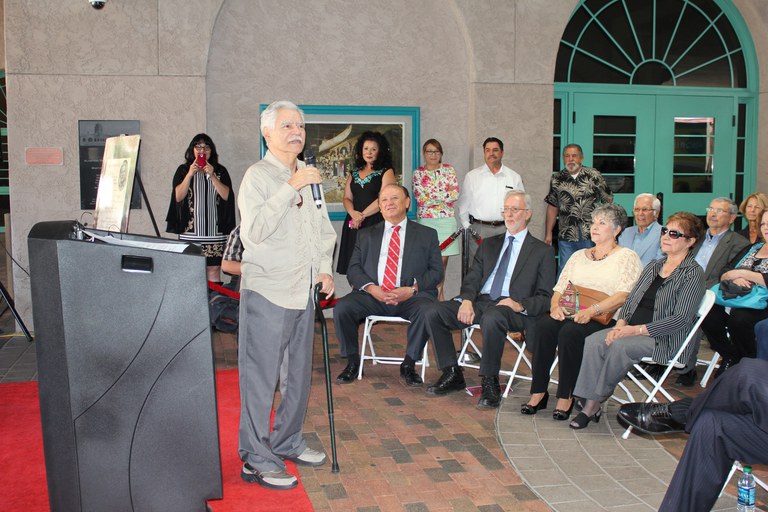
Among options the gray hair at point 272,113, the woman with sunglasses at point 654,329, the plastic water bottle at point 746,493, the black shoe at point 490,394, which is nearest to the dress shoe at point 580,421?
the woman with sunglasses at point 654,329

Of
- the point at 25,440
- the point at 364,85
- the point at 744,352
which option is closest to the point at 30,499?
the point at 25,440

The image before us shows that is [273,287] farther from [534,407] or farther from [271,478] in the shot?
[534,407]

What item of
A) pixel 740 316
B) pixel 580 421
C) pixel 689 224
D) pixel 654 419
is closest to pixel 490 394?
pixel 580 421

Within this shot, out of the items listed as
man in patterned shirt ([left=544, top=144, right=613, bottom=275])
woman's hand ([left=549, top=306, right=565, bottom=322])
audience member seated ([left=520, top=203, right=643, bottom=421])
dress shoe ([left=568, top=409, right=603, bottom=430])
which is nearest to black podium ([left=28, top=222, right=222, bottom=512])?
dress shoe ([left=568, top=409, right=603, bottom=430])

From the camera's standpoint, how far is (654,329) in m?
4.61

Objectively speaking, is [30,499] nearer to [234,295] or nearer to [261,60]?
[234,295]

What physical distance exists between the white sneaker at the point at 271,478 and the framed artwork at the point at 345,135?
468 cm

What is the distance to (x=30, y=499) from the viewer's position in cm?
359

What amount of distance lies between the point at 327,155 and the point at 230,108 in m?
1.14

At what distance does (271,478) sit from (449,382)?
6.55 feet

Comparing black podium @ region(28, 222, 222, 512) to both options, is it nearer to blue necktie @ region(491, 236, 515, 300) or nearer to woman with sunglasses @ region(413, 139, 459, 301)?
blue necktie @ region(491, 236, 515, 300)

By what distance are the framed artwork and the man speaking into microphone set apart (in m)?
4.48

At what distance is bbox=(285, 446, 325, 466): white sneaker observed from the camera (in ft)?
13.2

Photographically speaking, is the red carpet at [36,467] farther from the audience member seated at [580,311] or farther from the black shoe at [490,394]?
the audience member seated at [580,311]
